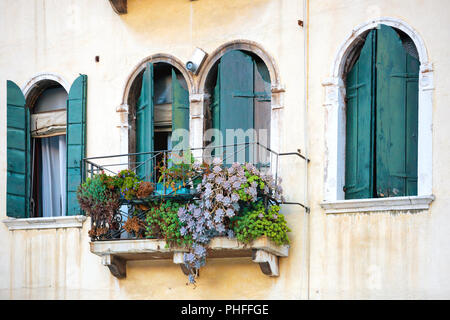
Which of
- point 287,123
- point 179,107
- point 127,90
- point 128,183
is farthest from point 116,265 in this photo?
point 287,123

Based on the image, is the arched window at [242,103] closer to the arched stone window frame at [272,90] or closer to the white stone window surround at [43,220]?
the arched stone window frame at [272,90]

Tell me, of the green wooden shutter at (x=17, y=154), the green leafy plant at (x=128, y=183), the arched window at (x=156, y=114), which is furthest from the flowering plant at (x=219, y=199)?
the green wooden shutter at (x=17, y=154)

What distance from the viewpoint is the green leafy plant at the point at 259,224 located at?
1165 centimetres

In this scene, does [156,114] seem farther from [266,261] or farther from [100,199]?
[266,261]

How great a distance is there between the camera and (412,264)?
11.4 metres

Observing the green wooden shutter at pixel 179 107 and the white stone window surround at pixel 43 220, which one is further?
the white stone window surround at pixel 43 220

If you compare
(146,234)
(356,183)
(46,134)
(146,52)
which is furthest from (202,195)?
(46,134)

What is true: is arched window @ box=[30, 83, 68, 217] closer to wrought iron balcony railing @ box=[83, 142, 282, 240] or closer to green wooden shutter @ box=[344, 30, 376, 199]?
wrought iron balcony railing @ box=[83, 142, 282, 240]

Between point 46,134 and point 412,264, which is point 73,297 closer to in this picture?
point 46,134

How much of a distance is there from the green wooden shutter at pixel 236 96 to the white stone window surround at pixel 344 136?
104cm

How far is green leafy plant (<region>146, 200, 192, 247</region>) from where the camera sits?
12.0 metres

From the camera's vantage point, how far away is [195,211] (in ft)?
39.0

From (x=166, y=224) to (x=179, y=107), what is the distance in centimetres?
193

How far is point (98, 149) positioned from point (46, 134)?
1102 millimetres
